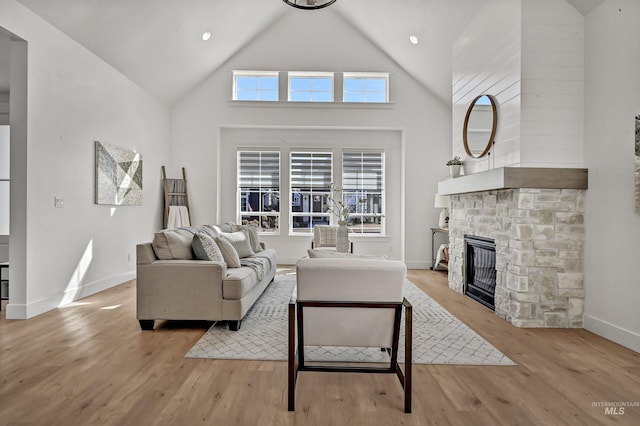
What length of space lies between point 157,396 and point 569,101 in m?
4.18

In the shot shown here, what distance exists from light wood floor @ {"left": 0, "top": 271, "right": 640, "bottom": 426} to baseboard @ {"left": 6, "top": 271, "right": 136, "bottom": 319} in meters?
0.51

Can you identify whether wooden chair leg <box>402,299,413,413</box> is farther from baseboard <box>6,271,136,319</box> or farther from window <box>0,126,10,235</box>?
window <box>0,126,10,235</box>

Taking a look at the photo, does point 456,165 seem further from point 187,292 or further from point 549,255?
point 187,292

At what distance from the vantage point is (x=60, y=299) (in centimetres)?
421

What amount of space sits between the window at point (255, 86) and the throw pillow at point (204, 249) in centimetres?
452

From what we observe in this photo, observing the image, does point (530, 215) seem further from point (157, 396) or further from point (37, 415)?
point (37, 415)

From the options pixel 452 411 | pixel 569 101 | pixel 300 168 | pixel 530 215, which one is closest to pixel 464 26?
pixel 569 101

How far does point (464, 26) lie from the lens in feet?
16.2

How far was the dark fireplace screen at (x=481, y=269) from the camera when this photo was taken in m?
4.23

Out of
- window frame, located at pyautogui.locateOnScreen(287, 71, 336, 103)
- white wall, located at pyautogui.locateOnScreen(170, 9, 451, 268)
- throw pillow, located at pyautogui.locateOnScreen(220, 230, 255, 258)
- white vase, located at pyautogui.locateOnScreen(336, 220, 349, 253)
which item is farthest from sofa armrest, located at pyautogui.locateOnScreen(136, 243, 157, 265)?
window frame, located at pyautogui.locateOnScreen(287, 71, 336, 103)

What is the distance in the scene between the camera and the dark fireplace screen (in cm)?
423

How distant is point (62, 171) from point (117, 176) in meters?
1.11

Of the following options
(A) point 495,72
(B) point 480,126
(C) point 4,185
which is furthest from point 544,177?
(C) point 4,185

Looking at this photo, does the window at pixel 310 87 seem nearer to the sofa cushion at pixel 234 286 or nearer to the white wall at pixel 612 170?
the white wall at pixel 612 170
